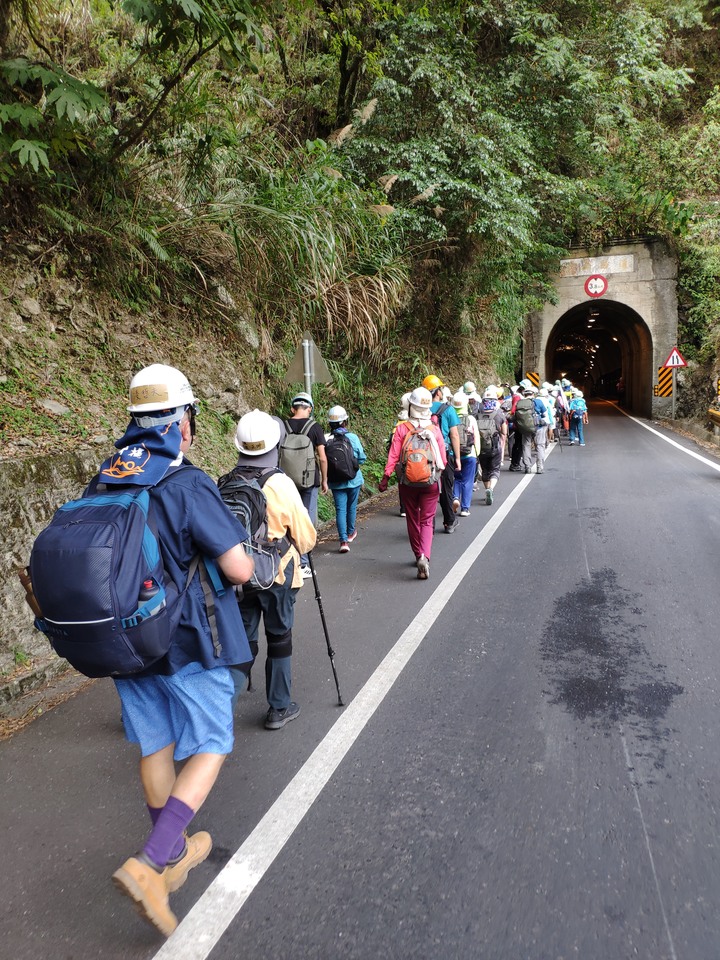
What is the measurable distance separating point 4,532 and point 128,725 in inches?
102

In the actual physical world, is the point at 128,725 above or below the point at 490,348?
below

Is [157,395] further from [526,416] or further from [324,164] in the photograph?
[526,416]

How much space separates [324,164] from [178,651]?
9646 millimetres

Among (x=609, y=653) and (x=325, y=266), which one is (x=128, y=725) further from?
(x=325, y=266)

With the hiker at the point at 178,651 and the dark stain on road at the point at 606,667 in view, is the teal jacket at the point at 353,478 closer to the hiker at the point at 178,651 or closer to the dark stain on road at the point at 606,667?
the dark stain on road at the point at 606,667

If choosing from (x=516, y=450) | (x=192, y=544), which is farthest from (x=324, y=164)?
(x=192, y=544)

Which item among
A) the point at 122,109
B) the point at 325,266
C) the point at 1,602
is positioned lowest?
the point at 1,602

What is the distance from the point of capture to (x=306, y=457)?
22.0 feet

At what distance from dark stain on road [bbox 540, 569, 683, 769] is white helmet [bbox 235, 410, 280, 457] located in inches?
88.4

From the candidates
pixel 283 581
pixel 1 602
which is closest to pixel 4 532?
pixel 1 602

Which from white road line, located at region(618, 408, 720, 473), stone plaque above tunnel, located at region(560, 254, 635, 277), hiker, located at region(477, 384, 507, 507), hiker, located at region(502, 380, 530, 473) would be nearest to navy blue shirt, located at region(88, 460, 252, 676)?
hiker, located at region(477, 384, 507, 507)

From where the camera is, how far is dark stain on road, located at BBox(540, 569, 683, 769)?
3623 mm

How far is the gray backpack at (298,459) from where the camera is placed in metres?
6.64

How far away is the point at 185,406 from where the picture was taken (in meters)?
2.48
